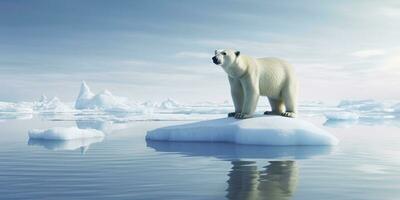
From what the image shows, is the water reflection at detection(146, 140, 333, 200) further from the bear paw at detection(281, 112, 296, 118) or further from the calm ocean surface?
the bear paw at detection(281, 112, 296, 118)

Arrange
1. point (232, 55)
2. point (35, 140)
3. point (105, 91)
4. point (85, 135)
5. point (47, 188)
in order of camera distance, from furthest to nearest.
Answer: point (105, 91) < point (85, 135) < point (35, 140) < point (232, 55) < point (47, 188)

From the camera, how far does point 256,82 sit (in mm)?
14039

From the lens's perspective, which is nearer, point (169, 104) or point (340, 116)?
point (340, 116)

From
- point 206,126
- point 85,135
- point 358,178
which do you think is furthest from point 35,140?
point 358,178

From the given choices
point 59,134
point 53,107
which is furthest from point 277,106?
point 53,107

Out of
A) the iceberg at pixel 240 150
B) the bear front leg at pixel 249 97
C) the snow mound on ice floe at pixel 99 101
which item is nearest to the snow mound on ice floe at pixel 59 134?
the iceberg at pixel 240 150

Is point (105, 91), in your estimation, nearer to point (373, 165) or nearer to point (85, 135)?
point (85, 135)

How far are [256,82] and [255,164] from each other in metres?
5.32

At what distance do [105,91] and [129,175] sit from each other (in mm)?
63849

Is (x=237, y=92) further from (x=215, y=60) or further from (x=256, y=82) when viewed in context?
(x=215, y=60)

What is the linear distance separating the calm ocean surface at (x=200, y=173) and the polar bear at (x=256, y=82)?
1991 mm

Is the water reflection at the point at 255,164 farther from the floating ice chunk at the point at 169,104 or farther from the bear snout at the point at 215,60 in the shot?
the floating ice chunk at the point at 169,104

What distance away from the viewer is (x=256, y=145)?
44.4ft

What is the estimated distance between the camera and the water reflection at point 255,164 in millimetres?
6088
